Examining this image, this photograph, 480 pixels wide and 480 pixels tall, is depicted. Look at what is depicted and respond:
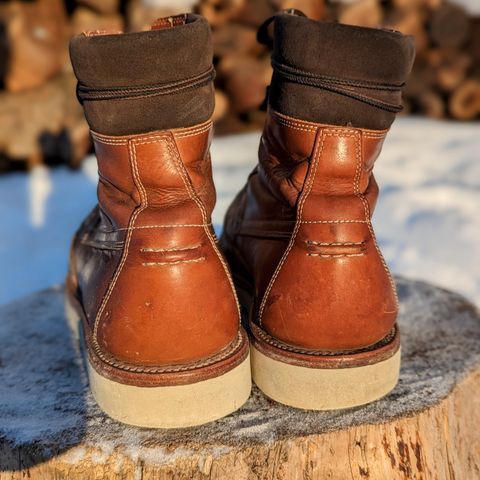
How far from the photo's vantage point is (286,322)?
1.31m

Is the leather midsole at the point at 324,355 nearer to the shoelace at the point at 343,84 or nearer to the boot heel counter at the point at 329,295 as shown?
the boot heel counter at the point at 329,295

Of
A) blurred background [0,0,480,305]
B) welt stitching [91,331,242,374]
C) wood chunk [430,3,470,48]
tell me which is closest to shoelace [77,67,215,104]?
welt stitching [91,331,242,374]

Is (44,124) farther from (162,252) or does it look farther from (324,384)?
(324,384)

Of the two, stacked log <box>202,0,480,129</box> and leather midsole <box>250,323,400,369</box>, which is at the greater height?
leather midsole <box>250,323,400,369</box>

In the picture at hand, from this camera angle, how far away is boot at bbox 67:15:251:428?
46.9 inches

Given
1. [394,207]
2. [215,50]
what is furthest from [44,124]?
[394,207]

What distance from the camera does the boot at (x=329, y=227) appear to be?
124cm

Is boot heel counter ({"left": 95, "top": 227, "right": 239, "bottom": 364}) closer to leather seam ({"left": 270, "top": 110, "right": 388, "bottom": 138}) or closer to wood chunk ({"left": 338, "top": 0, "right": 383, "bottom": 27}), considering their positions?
leather seam ({"left": 270, "top": 110, "right": 388, "bottom": 138})

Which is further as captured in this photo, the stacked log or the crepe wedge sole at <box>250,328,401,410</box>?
the stacked log

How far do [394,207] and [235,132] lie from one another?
58.4 inches

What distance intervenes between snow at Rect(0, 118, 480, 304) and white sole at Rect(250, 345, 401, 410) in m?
1.52

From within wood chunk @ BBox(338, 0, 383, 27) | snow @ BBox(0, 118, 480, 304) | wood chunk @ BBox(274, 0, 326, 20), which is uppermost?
wood chunk @ BBox(274, 0, 326, 20)

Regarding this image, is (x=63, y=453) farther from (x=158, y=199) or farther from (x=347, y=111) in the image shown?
(x=347, y=111)

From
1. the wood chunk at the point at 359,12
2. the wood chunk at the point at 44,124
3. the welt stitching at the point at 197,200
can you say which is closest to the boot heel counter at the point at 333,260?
the welt stitching at the point at 197,200
